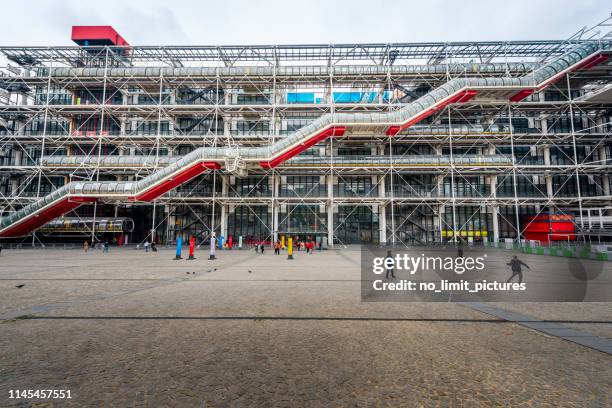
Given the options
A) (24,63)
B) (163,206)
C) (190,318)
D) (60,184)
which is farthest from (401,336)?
(24,63)

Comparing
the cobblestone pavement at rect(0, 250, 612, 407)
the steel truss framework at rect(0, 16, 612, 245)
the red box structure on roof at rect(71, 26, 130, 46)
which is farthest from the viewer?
the red box structure on roof at rect(71, 26, 130, 46)

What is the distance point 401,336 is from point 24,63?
41.9 meters

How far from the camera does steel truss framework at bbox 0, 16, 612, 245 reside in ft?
84.7

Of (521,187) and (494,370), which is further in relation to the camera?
(521,187)

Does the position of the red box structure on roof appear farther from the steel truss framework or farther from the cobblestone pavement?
the cobblestone pavement

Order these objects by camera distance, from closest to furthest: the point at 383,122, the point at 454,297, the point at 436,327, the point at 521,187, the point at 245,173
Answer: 1. the point at 436,327
2. the point at 454,297
3. the point at 383,122
4. the point at 245,173
5. the point at 521,187

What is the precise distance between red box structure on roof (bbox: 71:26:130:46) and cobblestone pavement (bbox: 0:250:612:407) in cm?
3849

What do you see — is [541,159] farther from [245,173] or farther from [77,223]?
[77,223]

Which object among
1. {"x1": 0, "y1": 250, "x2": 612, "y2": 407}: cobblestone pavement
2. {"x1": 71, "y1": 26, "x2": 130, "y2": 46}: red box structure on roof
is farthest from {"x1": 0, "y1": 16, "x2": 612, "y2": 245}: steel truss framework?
{"x1": 0, "y1": 250, "x2": 612, "y2": 407}: cobblestone pavement

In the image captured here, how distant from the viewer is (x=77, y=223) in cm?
2612

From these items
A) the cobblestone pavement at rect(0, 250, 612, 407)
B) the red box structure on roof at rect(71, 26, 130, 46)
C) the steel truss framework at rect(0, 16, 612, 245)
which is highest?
the red box structure on roof at rect(71, 26, 130, 46)

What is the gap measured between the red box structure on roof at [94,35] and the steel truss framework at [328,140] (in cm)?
533

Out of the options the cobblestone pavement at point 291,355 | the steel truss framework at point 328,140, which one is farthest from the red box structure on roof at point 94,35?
the cobblestone pavement at point 291,355

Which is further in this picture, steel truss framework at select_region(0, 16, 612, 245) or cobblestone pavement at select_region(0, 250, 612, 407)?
steel truss framework at select_region(0, 16, 612, 245)
